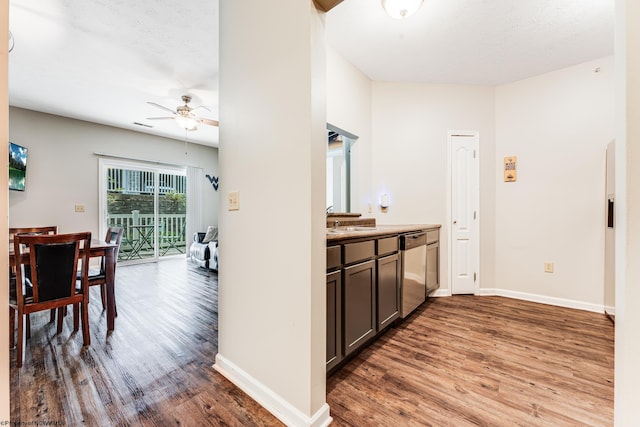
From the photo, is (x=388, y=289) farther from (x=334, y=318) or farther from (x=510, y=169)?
(x=510, y=169)

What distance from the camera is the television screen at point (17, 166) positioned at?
143 inches

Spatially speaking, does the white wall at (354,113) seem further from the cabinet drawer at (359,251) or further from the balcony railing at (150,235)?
the balcony railing at (150,235)

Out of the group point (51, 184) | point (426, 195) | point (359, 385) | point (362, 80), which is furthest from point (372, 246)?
point (51, 184)

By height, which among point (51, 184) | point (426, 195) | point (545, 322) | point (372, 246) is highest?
point (51, 184)

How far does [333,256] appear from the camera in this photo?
146 cm

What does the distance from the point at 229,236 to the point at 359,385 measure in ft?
3.91

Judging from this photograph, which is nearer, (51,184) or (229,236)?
(229,236)

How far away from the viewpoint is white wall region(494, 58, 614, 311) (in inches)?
108

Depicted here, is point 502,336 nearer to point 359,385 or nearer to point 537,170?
point 359,385

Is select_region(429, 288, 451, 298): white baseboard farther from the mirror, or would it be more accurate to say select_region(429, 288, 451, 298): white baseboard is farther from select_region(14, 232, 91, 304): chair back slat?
select_region(14, 232, 91, 304): chair back slat

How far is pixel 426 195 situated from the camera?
129 inches

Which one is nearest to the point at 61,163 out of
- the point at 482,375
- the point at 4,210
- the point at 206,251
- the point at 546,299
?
the point at 206,251

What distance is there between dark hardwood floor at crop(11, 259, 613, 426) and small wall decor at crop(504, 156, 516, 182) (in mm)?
1566

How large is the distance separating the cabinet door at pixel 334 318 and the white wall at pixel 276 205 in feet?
0.53
